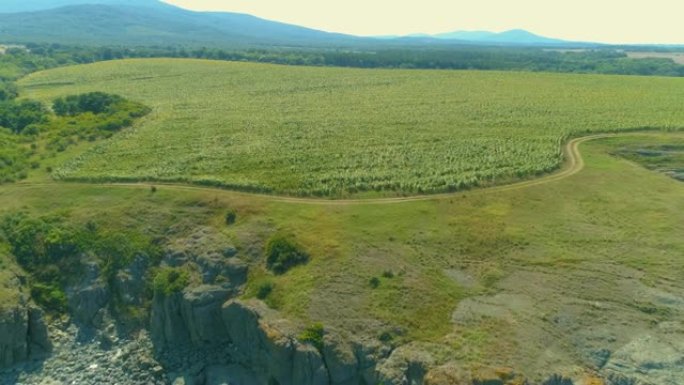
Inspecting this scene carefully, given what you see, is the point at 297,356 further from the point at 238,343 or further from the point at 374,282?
the point at 374,282

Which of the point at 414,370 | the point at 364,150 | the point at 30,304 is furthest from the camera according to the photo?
the point at 364,150

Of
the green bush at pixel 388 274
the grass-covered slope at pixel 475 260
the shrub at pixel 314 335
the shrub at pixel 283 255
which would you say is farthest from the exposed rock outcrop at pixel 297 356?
the green bush at pixel 388 274

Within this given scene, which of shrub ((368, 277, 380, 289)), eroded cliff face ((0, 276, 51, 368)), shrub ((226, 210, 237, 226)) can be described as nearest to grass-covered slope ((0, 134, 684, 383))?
shrub ((368, 277, 380, 289))

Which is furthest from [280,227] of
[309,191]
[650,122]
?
[650,122]

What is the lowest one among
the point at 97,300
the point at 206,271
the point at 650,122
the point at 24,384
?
the point at 24,384

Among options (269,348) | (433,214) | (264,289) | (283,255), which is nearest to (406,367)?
(269,348)

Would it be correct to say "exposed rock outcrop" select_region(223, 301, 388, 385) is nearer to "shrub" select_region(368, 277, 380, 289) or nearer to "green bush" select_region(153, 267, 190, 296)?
"shrub" select_region(368, 277, 380, 289)

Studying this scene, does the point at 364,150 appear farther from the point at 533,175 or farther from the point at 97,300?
the point at 97,300
